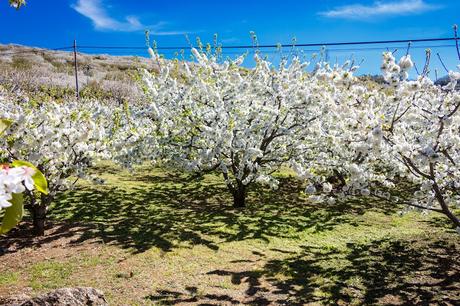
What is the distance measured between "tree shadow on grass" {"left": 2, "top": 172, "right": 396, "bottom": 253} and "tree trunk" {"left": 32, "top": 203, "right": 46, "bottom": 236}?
32.9 inches

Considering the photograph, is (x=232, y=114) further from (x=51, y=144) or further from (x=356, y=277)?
(x=356, y=277)

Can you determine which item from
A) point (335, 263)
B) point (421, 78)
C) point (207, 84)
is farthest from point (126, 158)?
point (421, 78)

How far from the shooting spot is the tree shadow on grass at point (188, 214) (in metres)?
10.1

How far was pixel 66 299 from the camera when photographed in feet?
19.1

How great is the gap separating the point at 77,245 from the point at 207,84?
5.97 meters

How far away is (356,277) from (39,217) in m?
7.86

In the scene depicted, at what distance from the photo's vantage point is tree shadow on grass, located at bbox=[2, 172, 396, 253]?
10055mm

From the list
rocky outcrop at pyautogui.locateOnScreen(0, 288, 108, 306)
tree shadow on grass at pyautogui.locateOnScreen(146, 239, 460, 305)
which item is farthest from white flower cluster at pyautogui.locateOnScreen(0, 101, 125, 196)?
tree shadow on grass at pyautogui.locateOnScreen(146, 239, 460, 305)

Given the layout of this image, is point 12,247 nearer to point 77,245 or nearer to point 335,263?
point 77,245

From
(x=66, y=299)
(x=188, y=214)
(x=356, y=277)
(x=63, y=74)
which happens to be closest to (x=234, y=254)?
(x=356, y=277)

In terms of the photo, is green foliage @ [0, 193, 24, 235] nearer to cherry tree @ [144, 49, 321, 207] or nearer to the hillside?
cherry tree @ [144, 49, 321, 207]

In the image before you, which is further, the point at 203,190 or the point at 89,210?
the point at 203,190

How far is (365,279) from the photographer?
785 centimetres

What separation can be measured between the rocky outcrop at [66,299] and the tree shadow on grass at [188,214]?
9.29 ft
